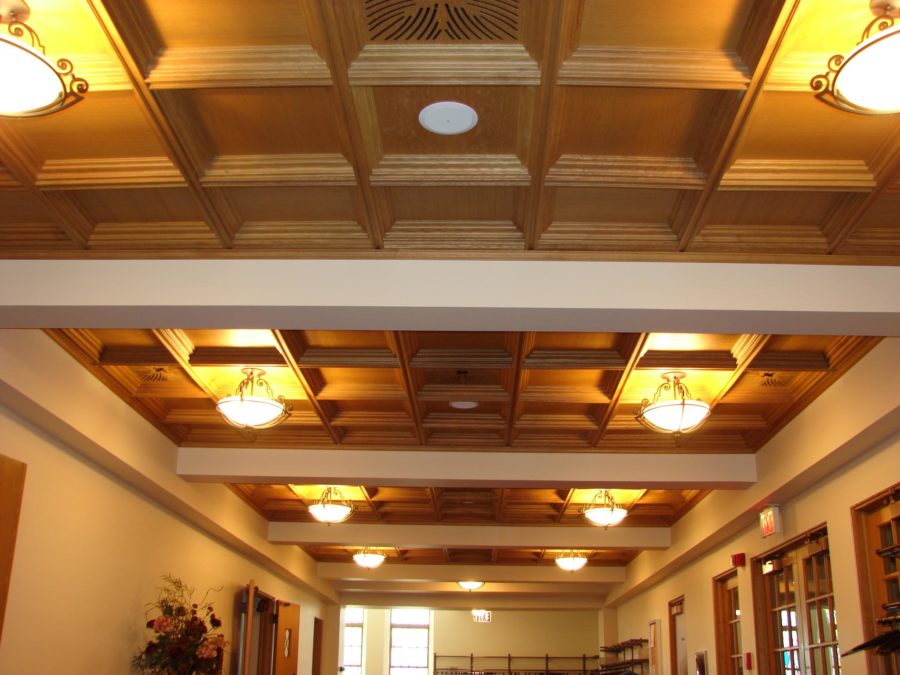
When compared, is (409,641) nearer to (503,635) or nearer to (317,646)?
(503,635)

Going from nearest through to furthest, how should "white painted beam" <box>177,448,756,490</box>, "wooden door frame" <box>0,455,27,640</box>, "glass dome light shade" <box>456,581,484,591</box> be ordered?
"wooden door frame" <box>0,455,27,640</box> < "white painted beam" <box>177,448,756,490</box> < "glass dome light shade" <box>456,581,484,591</box>

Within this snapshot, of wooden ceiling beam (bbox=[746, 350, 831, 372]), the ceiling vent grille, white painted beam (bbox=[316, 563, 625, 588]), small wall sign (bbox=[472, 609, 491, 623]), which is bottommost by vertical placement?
small wall sign (bbox=[472, 609, 491, 623])

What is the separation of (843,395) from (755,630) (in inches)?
148

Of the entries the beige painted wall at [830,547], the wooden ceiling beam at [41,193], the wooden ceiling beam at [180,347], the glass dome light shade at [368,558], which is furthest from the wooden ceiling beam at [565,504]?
the wooden ceiling beam at [41,193]

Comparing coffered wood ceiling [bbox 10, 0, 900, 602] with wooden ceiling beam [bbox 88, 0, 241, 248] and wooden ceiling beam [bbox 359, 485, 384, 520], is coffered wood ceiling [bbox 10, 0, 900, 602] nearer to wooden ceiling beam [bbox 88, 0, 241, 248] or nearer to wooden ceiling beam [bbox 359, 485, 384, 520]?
wooden ceiling beam [bbox 88, 0, 241, 248]

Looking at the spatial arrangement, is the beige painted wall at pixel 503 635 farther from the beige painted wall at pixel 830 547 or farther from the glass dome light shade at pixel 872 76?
the glass dome light shade at pixel 872 76

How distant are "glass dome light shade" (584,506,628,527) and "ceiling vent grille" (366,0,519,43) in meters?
7.95

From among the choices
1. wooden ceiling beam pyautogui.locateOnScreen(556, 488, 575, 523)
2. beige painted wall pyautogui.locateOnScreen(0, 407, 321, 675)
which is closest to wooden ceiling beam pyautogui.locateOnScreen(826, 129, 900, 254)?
beige painted wall pyautogui.locateOnScreen(0, 407, 321, 675)

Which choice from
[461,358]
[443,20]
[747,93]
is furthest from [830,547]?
[443,20]

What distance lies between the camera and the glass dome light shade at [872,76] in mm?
3031

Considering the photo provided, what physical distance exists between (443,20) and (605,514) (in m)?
8.11

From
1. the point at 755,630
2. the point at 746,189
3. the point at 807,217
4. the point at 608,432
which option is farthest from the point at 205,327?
the point at 755,630

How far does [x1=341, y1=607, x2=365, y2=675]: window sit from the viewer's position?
2386 centimetres

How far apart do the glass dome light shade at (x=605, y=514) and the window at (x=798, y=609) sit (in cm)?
169
